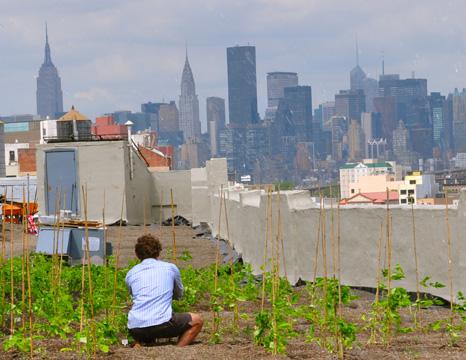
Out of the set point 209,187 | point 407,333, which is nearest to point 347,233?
point 407,333

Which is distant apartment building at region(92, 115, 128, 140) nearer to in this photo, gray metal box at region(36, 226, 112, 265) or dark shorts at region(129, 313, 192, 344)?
gray metal box at region(36, 226, 112, 265)

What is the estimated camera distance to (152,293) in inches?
363

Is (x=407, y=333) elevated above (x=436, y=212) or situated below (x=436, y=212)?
below

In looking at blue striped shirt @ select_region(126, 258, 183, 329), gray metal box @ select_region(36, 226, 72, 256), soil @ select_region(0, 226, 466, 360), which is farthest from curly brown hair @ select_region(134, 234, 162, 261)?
gray metal box @ select_region(36, 226, 72, 256)

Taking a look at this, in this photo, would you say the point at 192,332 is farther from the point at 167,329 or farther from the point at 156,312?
the point at 156,312

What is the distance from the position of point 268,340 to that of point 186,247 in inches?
717

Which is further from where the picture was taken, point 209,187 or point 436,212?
point 209,187

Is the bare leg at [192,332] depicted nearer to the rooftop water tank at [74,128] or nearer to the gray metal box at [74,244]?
the gray metal box at [74,244]

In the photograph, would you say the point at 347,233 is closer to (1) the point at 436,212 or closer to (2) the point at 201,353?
(1) the point at 436,212

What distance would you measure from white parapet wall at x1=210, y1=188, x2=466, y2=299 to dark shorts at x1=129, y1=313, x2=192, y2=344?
1363 mm

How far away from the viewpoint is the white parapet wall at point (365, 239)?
1155 centimetres

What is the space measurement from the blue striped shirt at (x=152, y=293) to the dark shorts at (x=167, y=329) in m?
0.03

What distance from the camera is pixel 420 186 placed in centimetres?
15012

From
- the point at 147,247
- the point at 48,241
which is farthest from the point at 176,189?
the point at 147,247
